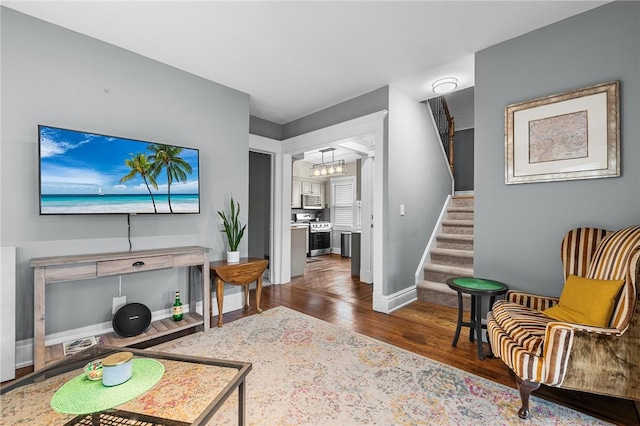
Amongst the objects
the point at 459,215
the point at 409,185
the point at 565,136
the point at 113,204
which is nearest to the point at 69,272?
the point at 113,204

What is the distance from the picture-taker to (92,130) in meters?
2.44

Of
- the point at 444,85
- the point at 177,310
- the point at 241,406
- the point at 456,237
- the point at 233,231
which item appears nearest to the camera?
the point at 241,406

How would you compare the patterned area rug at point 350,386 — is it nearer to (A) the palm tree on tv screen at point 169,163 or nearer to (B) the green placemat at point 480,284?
(B) the green placemat at point 480,284

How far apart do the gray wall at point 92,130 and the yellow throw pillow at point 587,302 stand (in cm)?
315

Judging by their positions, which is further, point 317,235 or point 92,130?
point 317,235

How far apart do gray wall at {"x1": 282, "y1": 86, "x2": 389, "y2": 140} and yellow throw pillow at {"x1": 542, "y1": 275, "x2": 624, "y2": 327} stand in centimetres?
252

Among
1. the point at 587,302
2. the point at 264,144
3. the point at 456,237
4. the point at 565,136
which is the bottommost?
the point at 587,302

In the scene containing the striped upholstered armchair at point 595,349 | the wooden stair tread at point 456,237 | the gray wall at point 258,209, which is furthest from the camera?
the gray wall at point 258,209

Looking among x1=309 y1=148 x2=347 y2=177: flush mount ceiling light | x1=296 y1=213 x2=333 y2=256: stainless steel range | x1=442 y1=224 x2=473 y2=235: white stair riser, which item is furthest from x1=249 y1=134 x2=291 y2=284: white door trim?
x1=296 y1=213 x2=333 y2=256: stainless steel range

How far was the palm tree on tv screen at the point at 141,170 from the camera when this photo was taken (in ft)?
8.23

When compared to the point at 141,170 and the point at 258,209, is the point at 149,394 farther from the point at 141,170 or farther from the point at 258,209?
the point at 258,209

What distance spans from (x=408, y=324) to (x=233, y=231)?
220cm

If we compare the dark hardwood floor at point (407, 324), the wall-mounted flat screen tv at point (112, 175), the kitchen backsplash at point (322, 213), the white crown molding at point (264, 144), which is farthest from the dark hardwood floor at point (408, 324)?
the kitchen backsplash at point (322, 213)

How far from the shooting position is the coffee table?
125cm
